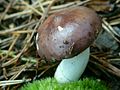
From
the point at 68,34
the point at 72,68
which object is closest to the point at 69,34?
the point at 68,34

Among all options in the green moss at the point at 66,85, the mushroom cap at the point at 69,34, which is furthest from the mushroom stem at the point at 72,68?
the mushroom cap at the point at 69,34

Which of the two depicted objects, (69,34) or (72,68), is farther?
(72,68)

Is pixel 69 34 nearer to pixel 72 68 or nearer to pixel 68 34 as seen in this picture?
pixel 68 34

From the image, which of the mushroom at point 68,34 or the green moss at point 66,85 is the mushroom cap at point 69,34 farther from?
the green moss at point 66,85

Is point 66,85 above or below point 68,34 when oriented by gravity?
below

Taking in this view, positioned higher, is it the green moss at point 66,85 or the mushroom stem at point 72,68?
the mushroom stem at point 72,68

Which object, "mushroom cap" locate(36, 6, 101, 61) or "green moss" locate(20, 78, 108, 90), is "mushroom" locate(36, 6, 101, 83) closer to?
"mushroom cap" locate(36, 6, 101, 61)
